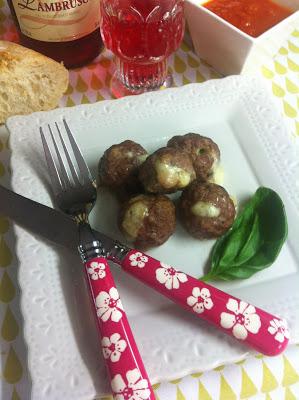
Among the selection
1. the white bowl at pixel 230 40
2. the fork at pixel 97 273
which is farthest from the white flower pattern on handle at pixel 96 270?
the white bowl at pixel 230 40

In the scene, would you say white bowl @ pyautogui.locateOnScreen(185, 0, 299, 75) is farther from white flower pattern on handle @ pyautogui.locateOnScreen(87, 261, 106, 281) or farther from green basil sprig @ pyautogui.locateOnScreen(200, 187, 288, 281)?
white flower pattern on handle @ pyautogui.locateOnScreen(87, 261, 106, 281)

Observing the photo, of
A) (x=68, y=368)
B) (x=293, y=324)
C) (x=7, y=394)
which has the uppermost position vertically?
(x=293, y=324)

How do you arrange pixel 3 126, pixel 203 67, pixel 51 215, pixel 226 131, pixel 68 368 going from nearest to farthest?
pixel 68 368, pixel 51 215, pixel 226 131, pixel 3 126, pixel 203 67

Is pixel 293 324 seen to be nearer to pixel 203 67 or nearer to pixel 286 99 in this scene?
pixel 286 99

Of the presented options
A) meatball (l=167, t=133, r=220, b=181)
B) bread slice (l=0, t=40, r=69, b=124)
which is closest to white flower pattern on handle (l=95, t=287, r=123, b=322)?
meatball (l=167, t=133, r=220, b=181)

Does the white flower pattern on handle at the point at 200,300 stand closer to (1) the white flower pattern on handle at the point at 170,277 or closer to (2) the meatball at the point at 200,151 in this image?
(1) the white flower pattern on handle at the point at 170,277

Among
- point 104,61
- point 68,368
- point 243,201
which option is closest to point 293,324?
point 243,201

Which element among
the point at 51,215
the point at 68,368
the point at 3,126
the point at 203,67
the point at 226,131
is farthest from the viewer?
the point at 203,67
